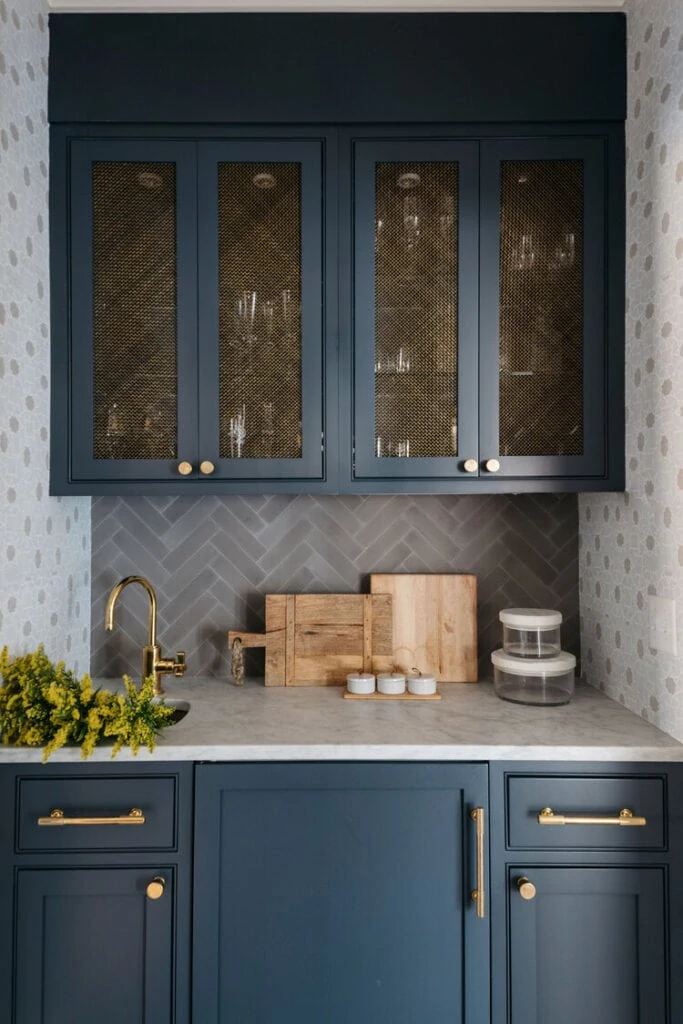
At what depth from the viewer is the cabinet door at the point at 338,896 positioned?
1545mm

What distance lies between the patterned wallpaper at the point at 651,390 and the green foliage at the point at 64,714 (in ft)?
3.95

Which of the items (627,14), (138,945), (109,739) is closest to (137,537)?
(109,739)

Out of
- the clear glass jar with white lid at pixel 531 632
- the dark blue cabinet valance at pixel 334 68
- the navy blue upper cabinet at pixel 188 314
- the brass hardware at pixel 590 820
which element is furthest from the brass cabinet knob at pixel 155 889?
the dark blue cabinet valance at pixel 334 68

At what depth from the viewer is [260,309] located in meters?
1.88

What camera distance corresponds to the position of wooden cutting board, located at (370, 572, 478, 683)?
2129mm

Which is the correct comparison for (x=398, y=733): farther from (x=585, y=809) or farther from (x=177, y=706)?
(x=177, y=706)

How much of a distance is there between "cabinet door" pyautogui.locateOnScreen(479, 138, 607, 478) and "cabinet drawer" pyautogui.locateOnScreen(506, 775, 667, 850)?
775mm

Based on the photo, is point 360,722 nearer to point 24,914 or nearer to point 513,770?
point 513,770

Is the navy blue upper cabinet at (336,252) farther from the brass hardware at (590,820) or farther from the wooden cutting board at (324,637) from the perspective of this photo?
the brass hardware at (590,820)

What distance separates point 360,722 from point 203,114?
1.64 metres

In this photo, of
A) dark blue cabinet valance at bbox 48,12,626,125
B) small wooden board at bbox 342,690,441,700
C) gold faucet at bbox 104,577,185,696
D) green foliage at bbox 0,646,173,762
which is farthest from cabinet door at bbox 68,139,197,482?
small wooden board at bbox 342,690,441,700

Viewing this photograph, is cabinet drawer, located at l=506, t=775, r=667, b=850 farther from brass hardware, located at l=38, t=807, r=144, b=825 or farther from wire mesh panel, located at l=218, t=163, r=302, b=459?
wire mesh panel, located at l=218, t=163, r=302, b=459

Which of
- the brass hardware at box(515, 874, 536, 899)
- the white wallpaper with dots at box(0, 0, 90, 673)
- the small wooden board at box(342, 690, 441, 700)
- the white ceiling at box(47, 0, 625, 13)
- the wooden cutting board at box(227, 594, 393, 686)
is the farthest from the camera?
the wooden cutting board at box(227, 594, 393, 686)

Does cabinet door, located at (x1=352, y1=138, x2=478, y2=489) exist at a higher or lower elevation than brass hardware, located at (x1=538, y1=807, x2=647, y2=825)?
higher
